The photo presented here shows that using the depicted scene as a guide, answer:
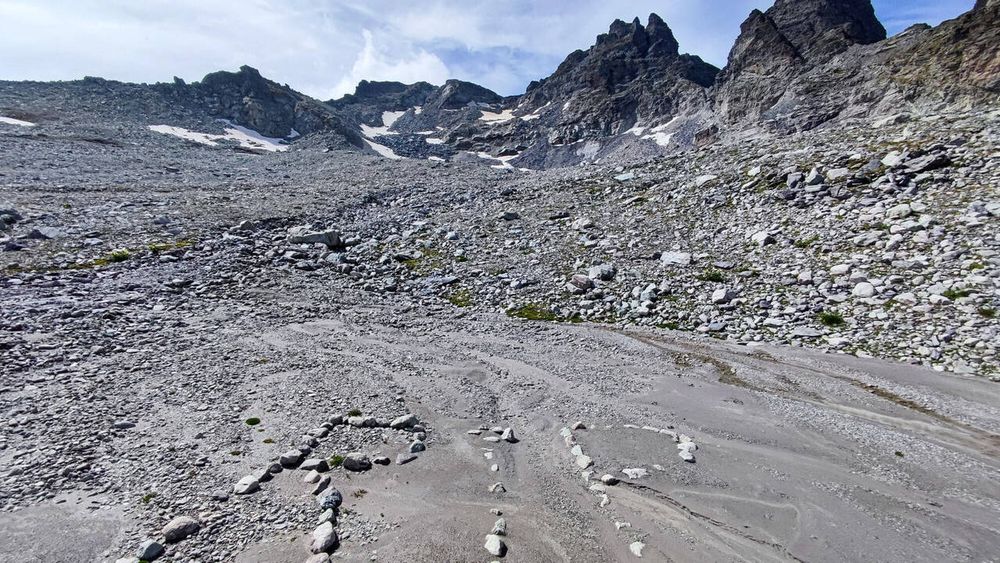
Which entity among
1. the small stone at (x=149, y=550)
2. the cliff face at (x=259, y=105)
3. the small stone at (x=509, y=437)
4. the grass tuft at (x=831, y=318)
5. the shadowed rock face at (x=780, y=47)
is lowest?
the small stone at (x=149, y=550)

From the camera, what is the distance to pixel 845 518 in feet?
26.2

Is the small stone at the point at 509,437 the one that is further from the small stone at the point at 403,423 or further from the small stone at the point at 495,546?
the small stone at the point at 495,546

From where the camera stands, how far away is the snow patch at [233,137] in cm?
8256

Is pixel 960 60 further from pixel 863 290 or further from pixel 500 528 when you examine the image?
pixel 500 528

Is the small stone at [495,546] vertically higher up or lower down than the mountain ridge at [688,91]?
lower down

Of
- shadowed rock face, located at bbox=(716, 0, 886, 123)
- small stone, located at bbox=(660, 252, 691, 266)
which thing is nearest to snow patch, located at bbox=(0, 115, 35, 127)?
small stone, located at bbox=(660, 252, 691, 266)

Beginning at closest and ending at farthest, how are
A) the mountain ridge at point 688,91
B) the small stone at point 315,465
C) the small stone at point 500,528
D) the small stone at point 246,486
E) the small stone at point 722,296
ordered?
the small stone at point 500,528 → the small stone at point 246,486 → the small stone at point 315,465 → the small stone at point 722,296 → the mountain ridge at point 688,91

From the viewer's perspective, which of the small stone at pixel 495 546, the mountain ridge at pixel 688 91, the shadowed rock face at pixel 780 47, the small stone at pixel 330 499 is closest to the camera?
the small stone at pixel 495 546

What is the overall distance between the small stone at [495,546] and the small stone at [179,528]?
15.0 feet

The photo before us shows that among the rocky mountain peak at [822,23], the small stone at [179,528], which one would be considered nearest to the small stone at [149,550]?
the small stone at [179,528]

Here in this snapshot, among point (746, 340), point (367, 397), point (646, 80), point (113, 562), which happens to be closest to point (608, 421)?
point (367, 397)

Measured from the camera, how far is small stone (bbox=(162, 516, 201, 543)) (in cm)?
668

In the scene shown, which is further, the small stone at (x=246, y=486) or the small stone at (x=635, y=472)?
the small stone at (x=635, y=472)

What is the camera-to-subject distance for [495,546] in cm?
699
